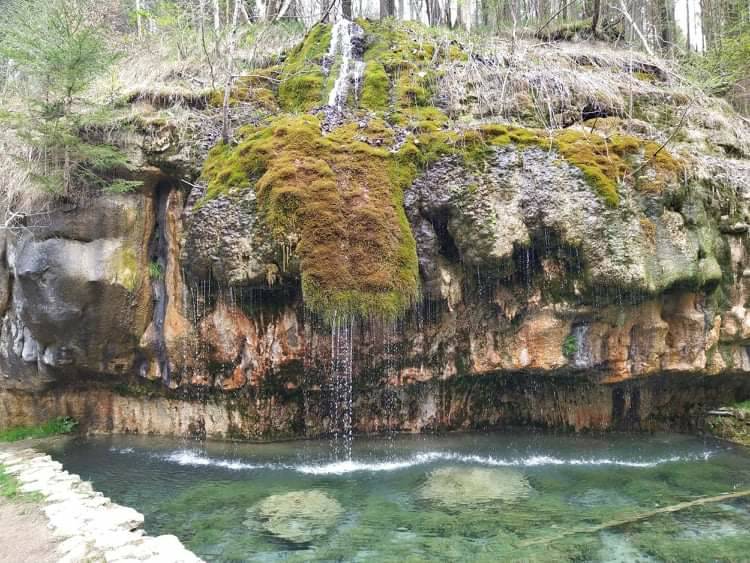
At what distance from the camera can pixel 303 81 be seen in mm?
10234

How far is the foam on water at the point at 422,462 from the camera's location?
25.3 feet

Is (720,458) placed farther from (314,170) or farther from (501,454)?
(314,170)

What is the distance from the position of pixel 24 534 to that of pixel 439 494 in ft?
14.8

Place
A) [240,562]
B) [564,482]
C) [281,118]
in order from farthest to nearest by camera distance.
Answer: [281,118] → [564,482] → [240,562]

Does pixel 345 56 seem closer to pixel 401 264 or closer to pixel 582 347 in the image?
pixel 401 264

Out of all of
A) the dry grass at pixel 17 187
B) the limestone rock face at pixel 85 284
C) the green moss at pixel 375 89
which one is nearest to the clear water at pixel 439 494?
the limestone rock face at pixel 85 284

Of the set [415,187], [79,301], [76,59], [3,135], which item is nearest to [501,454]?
[415,187]

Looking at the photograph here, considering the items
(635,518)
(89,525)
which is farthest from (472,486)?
(89,525)

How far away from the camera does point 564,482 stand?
696 cm

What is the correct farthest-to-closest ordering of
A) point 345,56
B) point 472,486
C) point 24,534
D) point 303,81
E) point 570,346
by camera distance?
point 345,56 → point 303,81 → point 570,346 → point 472,486 → point 24,534

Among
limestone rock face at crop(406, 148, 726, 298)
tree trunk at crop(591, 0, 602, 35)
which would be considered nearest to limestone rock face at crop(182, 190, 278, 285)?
limestone rock face at crop(406, 148, 726, 298)

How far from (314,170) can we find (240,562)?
202 inches

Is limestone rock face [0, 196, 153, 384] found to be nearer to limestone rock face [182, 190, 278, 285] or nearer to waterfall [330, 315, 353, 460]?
limestone rock face [182, 190, 278, 285]

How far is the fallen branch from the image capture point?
17.1 feet
